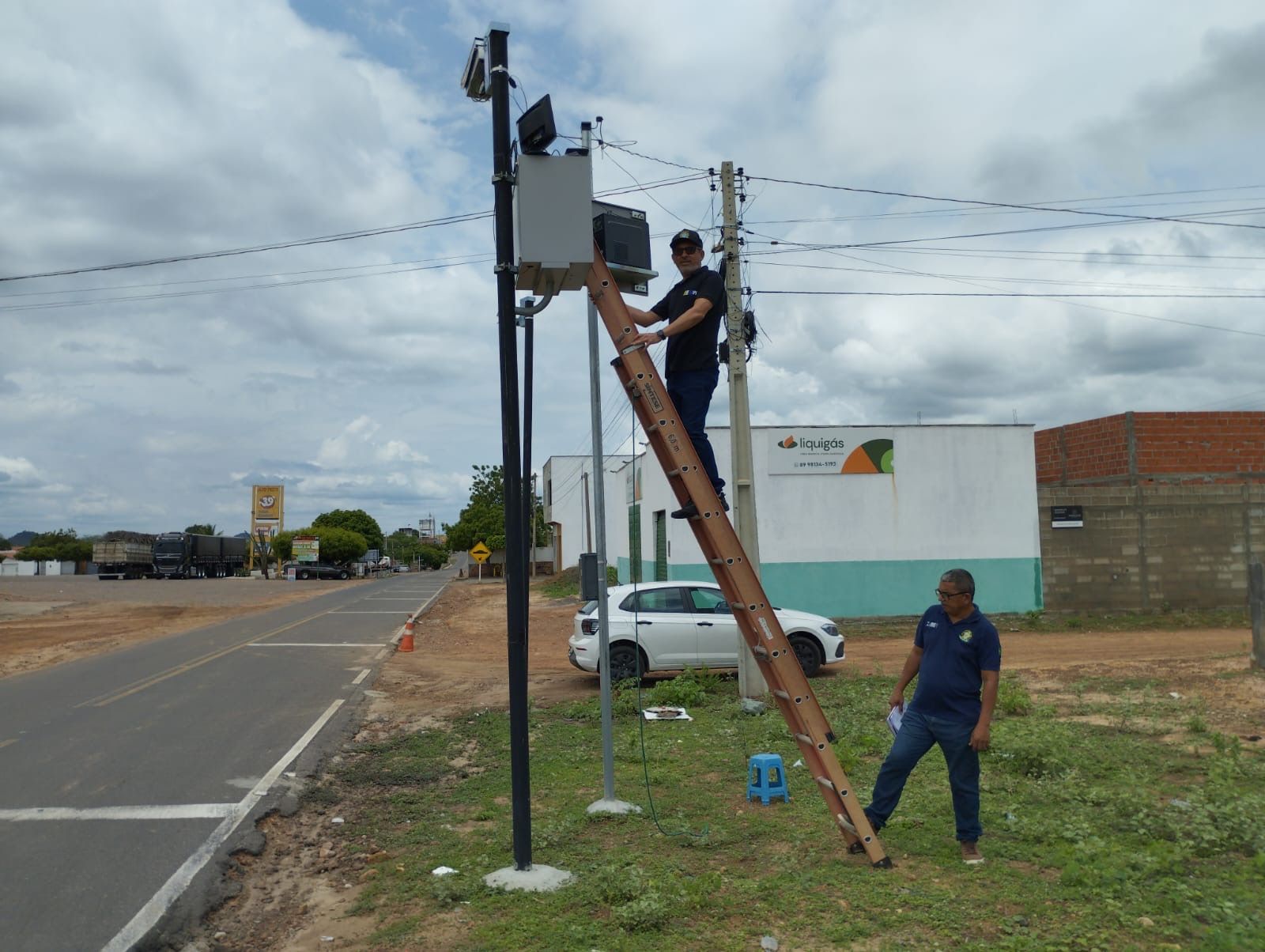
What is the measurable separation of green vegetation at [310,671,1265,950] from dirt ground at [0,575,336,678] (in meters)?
13.1

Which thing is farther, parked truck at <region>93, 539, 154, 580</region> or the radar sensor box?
parked truck at <region>93, 539, 154, 580</region>

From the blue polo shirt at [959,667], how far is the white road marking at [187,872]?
4523mm

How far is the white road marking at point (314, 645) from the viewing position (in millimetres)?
20516

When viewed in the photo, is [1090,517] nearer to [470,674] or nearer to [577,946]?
[470,674]

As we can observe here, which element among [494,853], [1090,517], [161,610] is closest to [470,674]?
[494,853]

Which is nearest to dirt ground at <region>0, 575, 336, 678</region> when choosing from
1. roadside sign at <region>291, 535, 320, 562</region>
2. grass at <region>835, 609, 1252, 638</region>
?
grass at <region>835, 609, 1252, 638</region>

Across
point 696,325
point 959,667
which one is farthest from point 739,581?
point 696,325

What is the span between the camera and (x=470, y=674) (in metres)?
16.6

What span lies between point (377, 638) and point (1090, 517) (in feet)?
56.3

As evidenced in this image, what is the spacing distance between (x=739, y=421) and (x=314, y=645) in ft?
41.3

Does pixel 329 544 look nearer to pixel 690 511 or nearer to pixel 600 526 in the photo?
pixel 600 526

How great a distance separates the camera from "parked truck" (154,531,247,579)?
229ft

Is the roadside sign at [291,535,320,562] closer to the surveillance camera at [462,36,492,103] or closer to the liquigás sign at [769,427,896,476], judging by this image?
the liquigás sign at [769,427,896,476]

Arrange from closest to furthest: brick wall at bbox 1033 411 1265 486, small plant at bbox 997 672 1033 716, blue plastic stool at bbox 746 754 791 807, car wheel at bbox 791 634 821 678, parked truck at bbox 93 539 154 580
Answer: blue plastic stool at bbox 746 754 791 807 < small plant at bbox 997 672 1033 716 < car wheel at bbox 791 634 821 678 < brick wall at bbox 1033 411 1265 486 < parked truck at bbox 93 539 154 580
